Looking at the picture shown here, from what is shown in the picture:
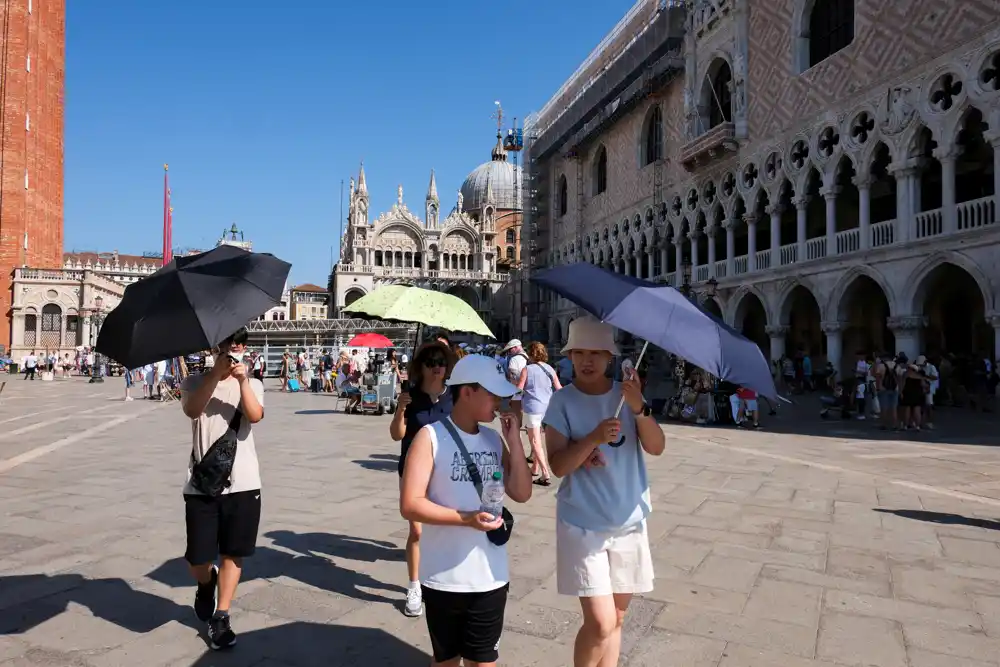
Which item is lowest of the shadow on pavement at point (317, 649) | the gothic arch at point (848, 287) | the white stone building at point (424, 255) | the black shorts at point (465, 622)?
the shadow on pavement at point (317, 649)

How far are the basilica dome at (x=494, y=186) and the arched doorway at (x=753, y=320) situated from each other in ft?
147

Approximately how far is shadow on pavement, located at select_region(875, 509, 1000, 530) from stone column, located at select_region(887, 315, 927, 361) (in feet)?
42.4

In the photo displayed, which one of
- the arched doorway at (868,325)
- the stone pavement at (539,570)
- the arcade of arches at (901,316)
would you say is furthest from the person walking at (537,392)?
the arched doorway at (868,325)

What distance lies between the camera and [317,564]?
15.0 feet

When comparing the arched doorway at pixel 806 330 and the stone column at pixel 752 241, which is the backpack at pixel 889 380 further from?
the arched doorway at pixel 806 330

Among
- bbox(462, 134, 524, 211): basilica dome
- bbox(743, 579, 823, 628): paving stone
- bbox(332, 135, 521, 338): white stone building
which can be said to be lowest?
bbox(743, 579, 823, 628): paving stone

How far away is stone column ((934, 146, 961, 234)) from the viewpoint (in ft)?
53.4

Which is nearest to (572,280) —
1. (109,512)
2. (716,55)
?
(109,512)

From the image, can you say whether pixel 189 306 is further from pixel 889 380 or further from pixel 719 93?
pixel 719 93

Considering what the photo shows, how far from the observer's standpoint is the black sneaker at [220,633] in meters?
3.25

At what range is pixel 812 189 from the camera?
22.2 m

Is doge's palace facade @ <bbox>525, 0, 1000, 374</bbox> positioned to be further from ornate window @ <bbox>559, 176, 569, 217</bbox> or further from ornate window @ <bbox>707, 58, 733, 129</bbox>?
ornate window @ <bbox>559, 176, 569, 217</bbox>

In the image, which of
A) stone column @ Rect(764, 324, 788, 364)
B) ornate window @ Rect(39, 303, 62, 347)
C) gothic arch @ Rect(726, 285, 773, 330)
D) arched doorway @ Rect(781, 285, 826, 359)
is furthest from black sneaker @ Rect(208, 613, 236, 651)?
ornate window @ Rect(39, 303, 62, 347)

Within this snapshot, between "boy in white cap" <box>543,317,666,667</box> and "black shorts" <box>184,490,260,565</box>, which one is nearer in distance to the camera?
"boy in white cap" <box>543,317,666,667</box>
